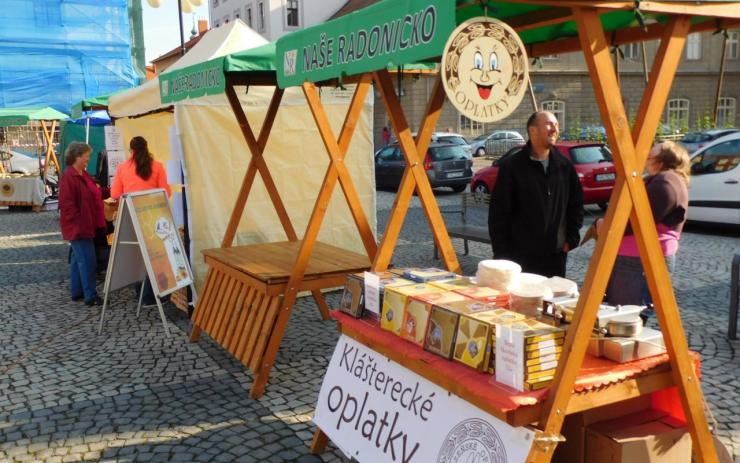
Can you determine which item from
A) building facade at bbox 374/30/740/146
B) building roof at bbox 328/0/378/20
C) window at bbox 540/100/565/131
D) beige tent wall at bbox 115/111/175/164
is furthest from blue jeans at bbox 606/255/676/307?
building roof at bbox 328/0/378/20

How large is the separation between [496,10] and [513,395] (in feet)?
5.83

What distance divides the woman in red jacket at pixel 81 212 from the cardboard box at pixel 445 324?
5407mm

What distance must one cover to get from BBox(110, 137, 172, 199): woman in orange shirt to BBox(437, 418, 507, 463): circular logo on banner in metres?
5.25

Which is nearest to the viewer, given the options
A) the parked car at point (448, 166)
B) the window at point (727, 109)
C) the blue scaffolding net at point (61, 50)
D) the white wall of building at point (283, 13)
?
the parked car at point (448, 166)

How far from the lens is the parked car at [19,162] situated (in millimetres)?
22547

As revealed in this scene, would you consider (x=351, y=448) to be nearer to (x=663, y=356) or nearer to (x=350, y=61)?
(x=663, y=356)

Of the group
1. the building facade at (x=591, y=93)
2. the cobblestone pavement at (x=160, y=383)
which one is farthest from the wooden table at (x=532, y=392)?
the building facade at (x=591, y=93)

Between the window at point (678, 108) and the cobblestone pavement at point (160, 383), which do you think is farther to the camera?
the window at point (678, 108)

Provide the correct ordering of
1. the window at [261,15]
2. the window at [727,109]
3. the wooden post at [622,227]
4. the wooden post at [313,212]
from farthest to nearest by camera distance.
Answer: the window at [261,15] → the window at [727,109] → the wooden post at [313,212] → the wooden post at [622,227]

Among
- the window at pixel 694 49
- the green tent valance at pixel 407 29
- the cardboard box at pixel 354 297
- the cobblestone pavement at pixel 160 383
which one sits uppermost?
the window at pixel 694 49

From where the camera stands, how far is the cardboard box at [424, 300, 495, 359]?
2.69 m

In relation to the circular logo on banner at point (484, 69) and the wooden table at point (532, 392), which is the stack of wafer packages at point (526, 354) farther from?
the circular logo on banner at point (484, 69)

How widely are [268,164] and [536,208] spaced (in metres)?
3.85

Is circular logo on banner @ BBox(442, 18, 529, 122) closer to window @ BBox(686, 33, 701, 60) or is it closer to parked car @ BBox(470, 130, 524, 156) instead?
parked car @ BBox(470, 130, 524, 156)
